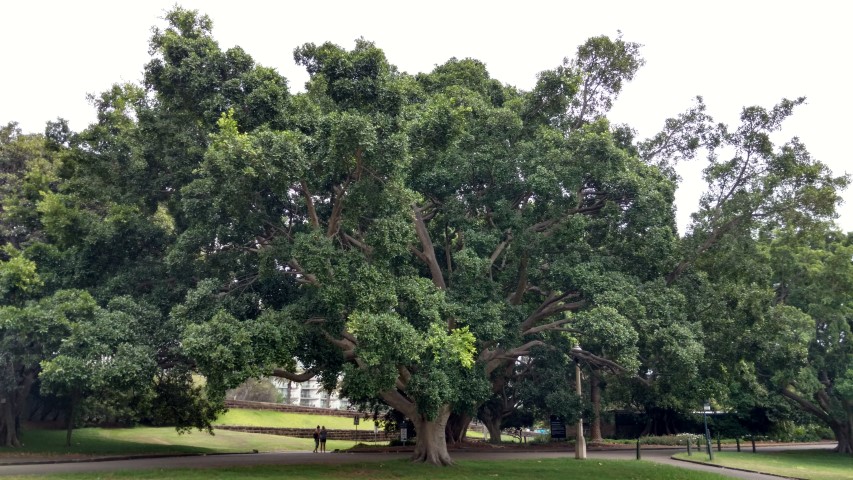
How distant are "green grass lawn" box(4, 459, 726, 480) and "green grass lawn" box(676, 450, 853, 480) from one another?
4.41 metres

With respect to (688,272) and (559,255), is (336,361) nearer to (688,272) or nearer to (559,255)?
(559,255)

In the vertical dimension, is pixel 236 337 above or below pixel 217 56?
below

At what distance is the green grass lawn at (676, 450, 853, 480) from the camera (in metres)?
22.5

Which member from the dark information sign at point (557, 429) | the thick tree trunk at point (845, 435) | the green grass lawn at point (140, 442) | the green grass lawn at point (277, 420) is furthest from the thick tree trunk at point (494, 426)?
the thick tree trunk at point (845, 435)

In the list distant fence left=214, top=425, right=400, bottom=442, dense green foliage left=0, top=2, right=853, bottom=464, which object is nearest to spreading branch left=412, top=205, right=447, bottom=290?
dense green foliage left=0, top=2, right=853, bottom=464

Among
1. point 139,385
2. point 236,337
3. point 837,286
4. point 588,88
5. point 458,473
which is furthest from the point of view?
point 837,286

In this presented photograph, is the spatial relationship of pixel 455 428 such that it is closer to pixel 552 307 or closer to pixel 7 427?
pixel 552 307

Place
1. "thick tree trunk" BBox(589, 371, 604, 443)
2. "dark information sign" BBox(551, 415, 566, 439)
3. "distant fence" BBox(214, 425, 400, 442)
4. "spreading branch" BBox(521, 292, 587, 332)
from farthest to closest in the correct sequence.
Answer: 1. "distant fence" BBox(214, 425, 400, 442)
2. "thick tree trunk" BBox(589, 371, 604, 443)
3. "dark information sign" BBox(551, 415, 566, 439)
4. "spreading branch" BBox(521, 292, 587, 332)

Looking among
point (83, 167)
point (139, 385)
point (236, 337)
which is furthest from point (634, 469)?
point (83, 167)

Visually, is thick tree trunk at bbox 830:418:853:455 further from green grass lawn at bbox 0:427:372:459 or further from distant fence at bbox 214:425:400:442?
green grass lawn at bbox 0:427:372:459

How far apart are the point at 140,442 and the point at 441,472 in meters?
18.7

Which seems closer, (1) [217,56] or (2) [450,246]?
(1) [217,56]

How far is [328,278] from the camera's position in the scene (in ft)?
55.3

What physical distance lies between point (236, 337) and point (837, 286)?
30.1 m
